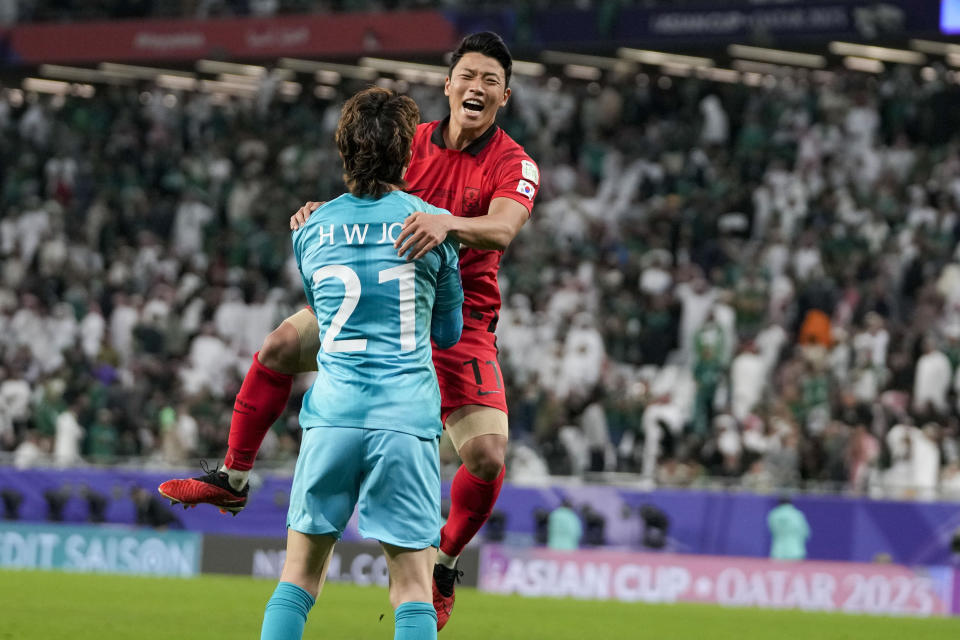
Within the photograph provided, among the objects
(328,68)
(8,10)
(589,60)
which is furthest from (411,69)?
(8,10)

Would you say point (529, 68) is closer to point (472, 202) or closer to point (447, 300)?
point (472, 202)

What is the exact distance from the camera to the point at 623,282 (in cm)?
2050

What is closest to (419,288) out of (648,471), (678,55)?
(648,471)

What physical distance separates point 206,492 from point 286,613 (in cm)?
109

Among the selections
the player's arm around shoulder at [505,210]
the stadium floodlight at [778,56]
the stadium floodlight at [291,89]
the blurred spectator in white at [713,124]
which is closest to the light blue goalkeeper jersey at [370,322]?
the player's arm around shoulder at [505,210]

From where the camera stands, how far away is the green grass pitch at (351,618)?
8828 millimetres

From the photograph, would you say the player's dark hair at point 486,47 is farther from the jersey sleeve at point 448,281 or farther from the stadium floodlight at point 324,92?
the stadium floodlight at point 324,92

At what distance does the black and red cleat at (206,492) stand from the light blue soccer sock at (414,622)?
121 cm

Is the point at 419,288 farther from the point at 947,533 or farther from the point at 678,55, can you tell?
the point at 678,55

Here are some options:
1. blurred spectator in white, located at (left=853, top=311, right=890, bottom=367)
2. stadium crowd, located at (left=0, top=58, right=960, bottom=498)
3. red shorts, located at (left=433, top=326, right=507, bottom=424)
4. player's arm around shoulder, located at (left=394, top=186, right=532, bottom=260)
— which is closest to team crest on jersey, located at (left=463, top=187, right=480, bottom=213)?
player's arm around shoulder, located at (left=394, top=186, right=532, bottom=260)

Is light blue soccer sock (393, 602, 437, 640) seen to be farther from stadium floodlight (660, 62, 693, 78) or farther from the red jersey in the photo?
stadium floodlight (660, 62, 693, 78)

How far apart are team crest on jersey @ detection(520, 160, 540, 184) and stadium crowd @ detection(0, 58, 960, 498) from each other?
935 centimetres

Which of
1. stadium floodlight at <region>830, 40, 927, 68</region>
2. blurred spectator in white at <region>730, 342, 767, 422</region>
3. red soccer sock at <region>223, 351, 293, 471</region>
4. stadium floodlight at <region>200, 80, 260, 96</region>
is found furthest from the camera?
stadium floodlight at <region>200, 80, 260, 96</region>

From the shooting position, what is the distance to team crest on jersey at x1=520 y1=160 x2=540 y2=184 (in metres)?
6.62
